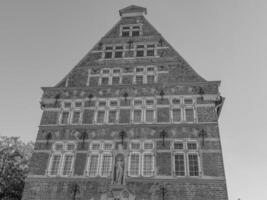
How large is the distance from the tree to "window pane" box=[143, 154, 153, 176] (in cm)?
1789

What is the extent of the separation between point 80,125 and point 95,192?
430 centimetres

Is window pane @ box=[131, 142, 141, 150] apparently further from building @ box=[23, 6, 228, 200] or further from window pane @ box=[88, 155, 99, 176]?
window pane @ box=[88, 155, 99, 176]

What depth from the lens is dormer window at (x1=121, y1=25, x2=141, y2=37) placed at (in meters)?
20.4

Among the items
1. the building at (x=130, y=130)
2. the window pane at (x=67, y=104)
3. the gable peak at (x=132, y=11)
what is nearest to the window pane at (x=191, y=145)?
the building at (x=130, y=130)

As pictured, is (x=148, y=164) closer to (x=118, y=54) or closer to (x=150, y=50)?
(x=150, y=50)

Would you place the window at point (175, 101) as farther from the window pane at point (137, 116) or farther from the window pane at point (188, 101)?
the window pane at point (137, 116)

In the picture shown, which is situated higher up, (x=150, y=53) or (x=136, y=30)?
(x=136, y=30)

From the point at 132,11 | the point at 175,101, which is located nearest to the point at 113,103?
the point at 175,101

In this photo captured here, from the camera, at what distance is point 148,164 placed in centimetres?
1480

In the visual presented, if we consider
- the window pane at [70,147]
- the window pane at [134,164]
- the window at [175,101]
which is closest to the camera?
the window pane at [134,164]

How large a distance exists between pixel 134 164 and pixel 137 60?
750 centimetres

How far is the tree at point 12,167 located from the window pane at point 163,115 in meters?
18.6

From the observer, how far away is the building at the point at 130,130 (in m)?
14.1

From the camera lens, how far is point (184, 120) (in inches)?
624
